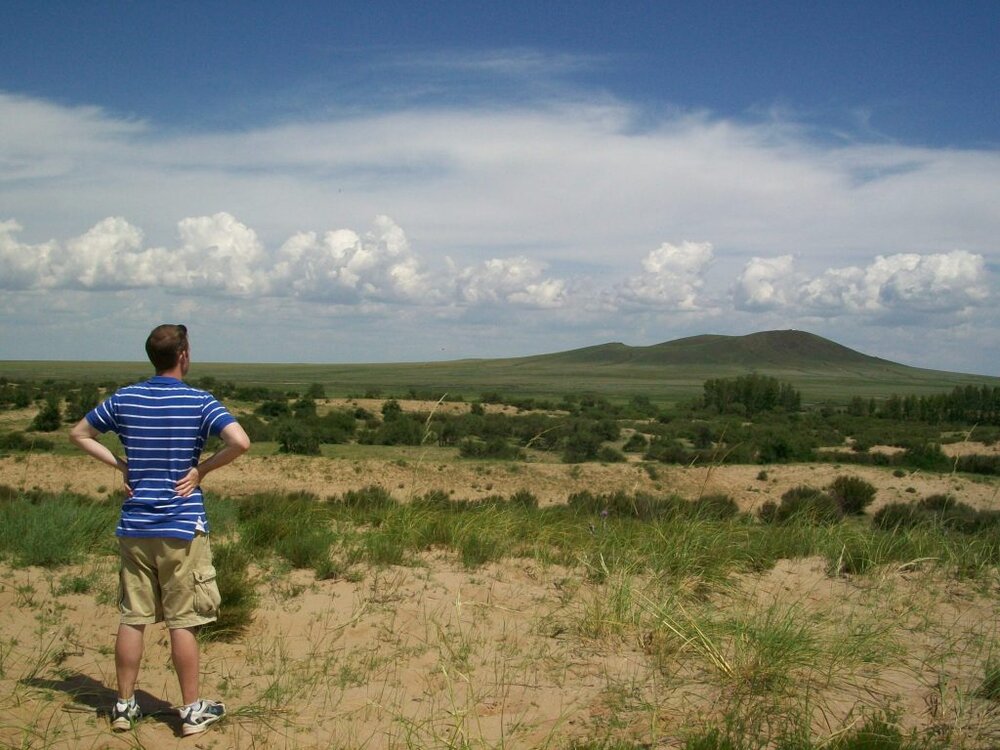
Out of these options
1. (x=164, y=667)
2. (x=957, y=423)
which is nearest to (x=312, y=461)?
(x=164, y=667)

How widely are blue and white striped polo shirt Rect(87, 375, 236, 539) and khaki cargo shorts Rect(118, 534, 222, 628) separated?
9 cm

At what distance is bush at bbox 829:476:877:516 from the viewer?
20909mm

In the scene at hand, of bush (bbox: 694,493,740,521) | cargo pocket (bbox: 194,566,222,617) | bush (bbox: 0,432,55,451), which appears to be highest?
cargo pocket (bbox: 194,566,222,617)

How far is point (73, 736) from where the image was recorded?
3756 millimetres

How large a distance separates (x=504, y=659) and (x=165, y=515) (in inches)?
78.6

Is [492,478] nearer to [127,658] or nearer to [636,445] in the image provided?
[636,445]

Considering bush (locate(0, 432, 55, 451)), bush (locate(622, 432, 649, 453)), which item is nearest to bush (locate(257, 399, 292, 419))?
bush (locate(0, 432, 55, 451))

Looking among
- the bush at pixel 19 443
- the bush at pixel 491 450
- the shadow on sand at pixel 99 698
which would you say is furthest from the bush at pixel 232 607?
the bush at pixel 491 450

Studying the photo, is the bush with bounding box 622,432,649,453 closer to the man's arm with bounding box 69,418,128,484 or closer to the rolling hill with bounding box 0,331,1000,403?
the man's arm with bounding box 69,418,128,484

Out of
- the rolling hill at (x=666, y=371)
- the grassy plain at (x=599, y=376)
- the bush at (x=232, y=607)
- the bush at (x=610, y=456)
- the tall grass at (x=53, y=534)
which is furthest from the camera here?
the rolling hill at (x=666, y=371)

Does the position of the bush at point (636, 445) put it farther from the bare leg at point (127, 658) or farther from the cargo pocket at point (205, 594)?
the bare leg at point (127, 658)

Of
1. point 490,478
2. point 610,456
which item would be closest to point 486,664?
point 490,478

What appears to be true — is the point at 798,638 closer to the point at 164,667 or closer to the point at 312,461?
the point at 164,667

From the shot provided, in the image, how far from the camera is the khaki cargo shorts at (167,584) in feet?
12.7
